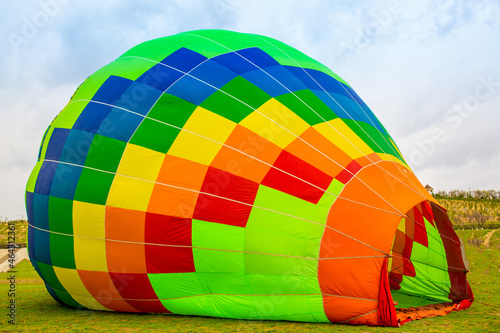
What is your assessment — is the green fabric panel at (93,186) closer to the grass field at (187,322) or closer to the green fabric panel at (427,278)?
the grass field at (187,322)

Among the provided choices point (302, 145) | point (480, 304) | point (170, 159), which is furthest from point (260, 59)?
point (480, 304)

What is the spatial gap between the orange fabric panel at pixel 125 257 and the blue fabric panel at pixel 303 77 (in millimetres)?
3354

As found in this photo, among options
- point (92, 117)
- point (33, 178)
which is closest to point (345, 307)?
point (92, 117)

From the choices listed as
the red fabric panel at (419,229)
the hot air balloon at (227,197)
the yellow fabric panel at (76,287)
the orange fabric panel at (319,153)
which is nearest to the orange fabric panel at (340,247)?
Result: the hot air balloon at (227,197)

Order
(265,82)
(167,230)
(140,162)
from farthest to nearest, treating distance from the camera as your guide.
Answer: (265,82) → (140,162) → (167,230)

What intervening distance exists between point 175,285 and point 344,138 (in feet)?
9.97

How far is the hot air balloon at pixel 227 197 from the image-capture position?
5.32 metres

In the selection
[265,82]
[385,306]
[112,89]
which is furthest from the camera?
[112,89]

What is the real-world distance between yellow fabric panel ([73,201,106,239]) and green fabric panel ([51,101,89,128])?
1.42 metres

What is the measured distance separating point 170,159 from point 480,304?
4944 mm

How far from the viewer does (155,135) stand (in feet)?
20.0

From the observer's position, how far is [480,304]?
21.1ft

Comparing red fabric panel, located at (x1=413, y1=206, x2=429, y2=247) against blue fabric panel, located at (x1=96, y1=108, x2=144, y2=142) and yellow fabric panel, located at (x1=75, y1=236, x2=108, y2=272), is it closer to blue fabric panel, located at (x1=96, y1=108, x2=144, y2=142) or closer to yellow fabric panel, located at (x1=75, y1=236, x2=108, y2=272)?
blue fabric panel, located at (x1=96, y1=108, x2=144, y2=142)

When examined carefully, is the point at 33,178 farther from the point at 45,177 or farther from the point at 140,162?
the point at 140,162
